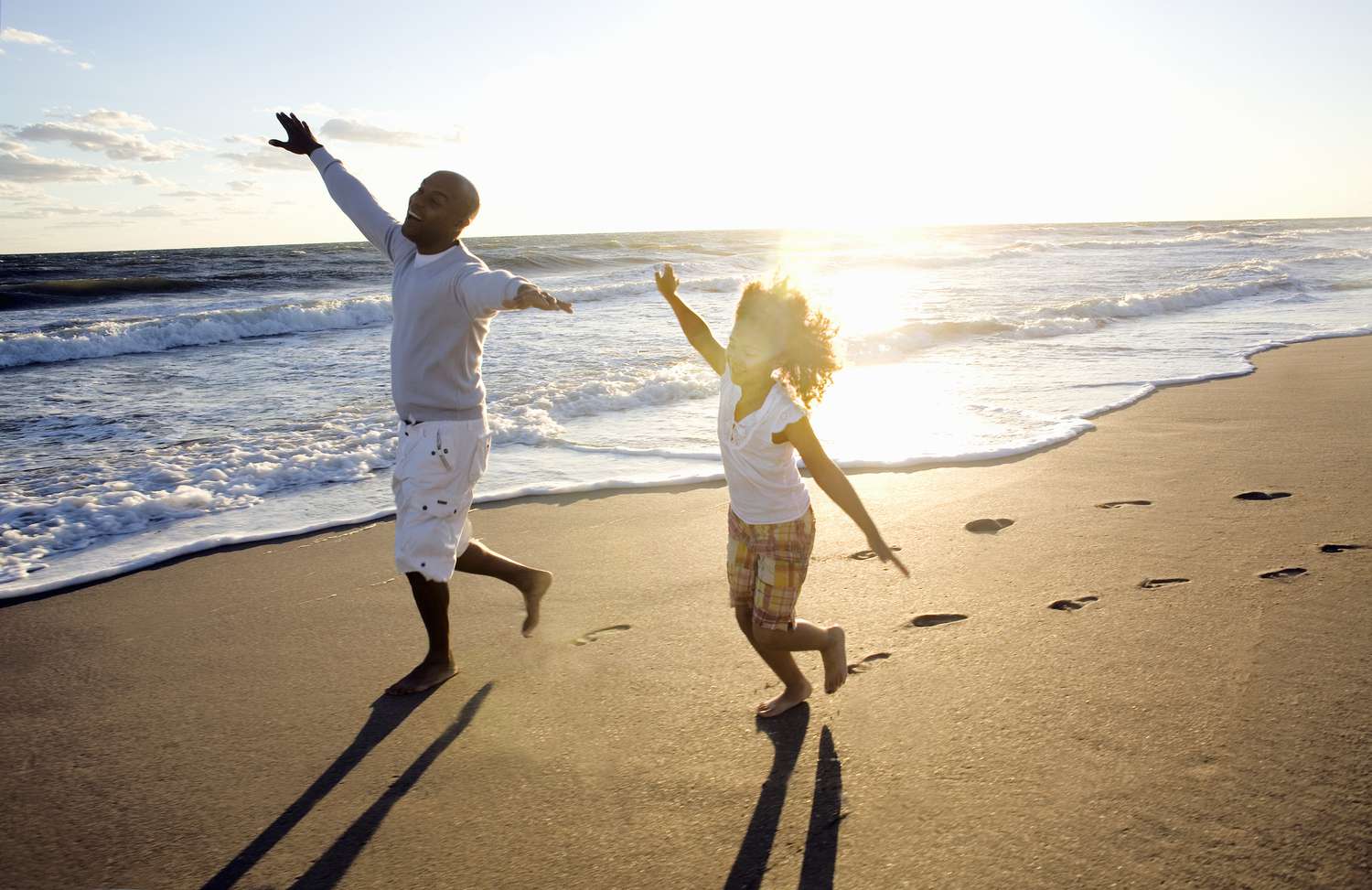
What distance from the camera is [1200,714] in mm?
2666

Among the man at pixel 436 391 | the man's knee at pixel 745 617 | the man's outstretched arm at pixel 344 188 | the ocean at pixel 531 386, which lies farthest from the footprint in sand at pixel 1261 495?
the man's outstretched arm at pixel 344 188

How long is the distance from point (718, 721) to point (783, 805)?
48cm

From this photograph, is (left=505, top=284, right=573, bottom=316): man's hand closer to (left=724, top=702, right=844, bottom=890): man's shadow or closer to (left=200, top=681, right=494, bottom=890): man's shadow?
(left=200, top=681, right=494, bottom=890): man's shadow

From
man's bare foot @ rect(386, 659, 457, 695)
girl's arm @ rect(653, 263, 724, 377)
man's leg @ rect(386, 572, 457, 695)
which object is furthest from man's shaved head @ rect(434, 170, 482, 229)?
man's bare foot @ rect(386, 659, 457, 695)

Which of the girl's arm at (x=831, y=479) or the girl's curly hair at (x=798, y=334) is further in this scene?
the girl's curly hair at (x=798, y=334)

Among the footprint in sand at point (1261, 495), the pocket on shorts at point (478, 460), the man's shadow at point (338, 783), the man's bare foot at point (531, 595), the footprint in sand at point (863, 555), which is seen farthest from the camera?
the footprint in sand at point (1261, 495)

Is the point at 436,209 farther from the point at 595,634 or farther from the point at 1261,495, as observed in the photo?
the point at 1261,495

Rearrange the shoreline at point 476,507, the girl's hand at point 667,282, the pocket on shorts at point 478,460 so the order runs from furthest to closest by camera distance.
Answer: the shoreline at point 476,507
the girl's hand at point 667,282
the pocket on shorts at point 478,460

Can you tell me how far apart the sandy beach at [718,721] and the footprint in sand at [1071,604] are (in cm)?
6

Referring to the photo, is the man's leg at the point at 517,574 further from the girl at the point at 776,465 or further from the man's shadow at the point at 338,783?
the girl at the point at 776,465

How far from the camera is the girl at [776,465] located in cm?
270

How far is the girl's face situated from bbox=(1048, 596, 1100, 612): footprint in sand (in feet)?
5.30

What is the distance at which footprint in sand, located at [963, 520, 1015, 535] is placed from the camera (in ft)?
14.6

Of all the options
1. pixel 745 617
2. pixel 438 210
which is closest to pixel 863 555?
pixel 745 617
